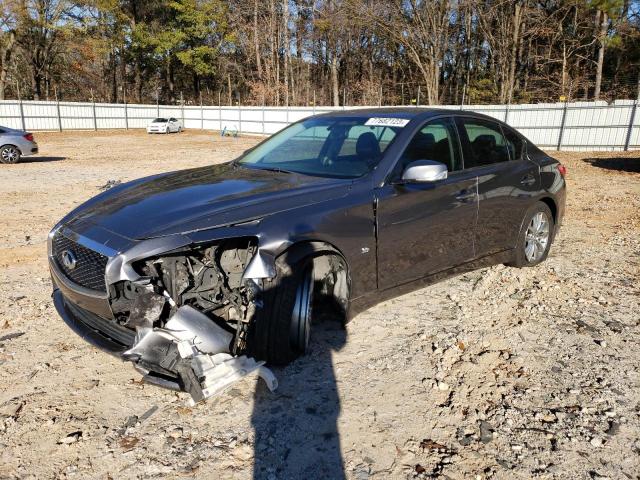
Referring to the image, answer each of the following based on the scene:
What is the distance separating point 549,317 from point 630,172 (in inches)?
493

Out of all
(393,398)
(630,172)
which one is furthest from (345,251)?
(630,172)

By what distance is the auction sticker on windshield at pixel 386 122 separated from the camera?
13.1 ft

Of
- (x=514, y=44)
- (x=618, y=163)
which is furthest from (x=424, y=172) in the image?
(x=514, y=44)

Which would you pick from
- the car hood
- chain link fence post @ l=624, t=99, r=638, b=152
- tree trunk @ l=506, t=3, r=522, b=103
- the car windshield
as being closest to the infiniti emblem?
the car hood

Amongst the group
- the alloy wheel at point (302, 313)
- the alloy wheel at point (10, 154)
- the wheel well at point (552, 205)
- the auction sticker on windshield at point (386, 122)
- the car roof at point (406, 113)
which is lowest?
the alloy wheel at point (10, 154)

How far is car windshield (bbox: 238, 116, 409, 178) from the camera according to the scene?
12.5ft

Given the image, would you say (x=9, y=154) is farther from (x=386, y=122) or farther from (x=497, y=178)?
(x=497, y=178)

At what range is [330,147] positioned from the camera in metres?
4.14

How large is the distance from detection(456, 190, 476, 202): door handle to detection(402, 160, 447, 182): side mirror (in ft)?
2.01

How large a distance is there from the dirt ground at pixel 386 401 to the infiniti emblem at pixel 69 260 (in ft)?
2.37

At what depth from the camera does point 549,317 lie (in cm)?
414

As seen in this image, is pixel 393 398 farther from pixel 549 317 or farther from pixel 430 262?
pixel 549 317

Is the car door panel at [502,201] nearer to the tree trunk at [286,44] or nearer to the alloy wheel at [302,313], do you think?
the alloy wheel at [302,313]

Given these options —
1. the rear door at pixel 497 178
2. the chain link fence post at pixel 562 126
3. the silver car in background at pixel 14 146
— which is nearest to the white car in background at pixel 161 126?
the silver car in background at pixel 14 146
